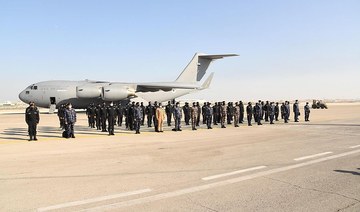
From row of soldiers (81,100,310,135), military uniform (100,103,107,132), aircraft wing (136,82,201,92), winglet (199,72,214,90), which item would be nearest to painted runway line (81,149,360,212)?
row of soldiers (81,100,310,135)

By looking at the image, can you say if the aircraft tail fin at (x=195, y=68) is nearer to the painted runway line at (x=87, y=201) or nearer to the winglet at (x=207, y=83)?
the winglet at (x=207, y=83)

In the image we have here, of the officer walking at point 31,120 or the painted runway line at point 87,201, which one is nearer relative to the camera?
the painted runway line at point 87,201

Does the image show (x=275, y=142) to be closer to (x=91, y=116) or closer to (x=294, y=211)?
(x=294, y=211)

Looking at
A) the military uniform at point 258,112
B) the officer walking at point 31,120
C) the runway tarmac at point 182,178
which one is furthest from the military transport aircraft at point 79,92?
the runway tarmac at point 182,178

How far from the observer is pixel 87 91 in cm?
3105

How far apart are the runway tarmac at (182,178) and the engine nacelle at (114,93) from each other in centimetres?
2061

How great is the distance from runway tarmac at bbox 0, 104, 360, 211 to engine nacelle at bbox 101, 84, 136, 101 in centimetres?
2061

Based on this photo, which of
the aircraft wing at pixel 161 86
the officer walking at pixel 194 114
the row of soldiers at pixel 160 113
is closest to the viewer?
the row of soldiers at pixel 160 113

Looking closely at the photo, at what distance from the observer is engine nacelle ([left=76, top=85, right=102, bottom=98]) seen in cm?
3102

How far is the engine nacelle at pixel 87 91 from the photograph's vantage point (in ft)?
102

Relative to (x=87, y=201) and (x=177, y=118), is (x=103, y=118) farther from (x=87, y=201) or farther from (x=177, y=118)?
(x=87, y=201)

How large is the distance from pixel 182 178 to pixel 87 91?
26415 millimetres

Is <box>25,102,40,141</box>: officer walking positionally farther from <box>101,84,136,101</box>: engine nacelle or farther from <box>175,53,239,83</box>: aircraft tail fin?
<box>175,53,239,83</box>: aircraft tail fin

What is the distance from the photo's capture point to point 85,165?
7699 mm
